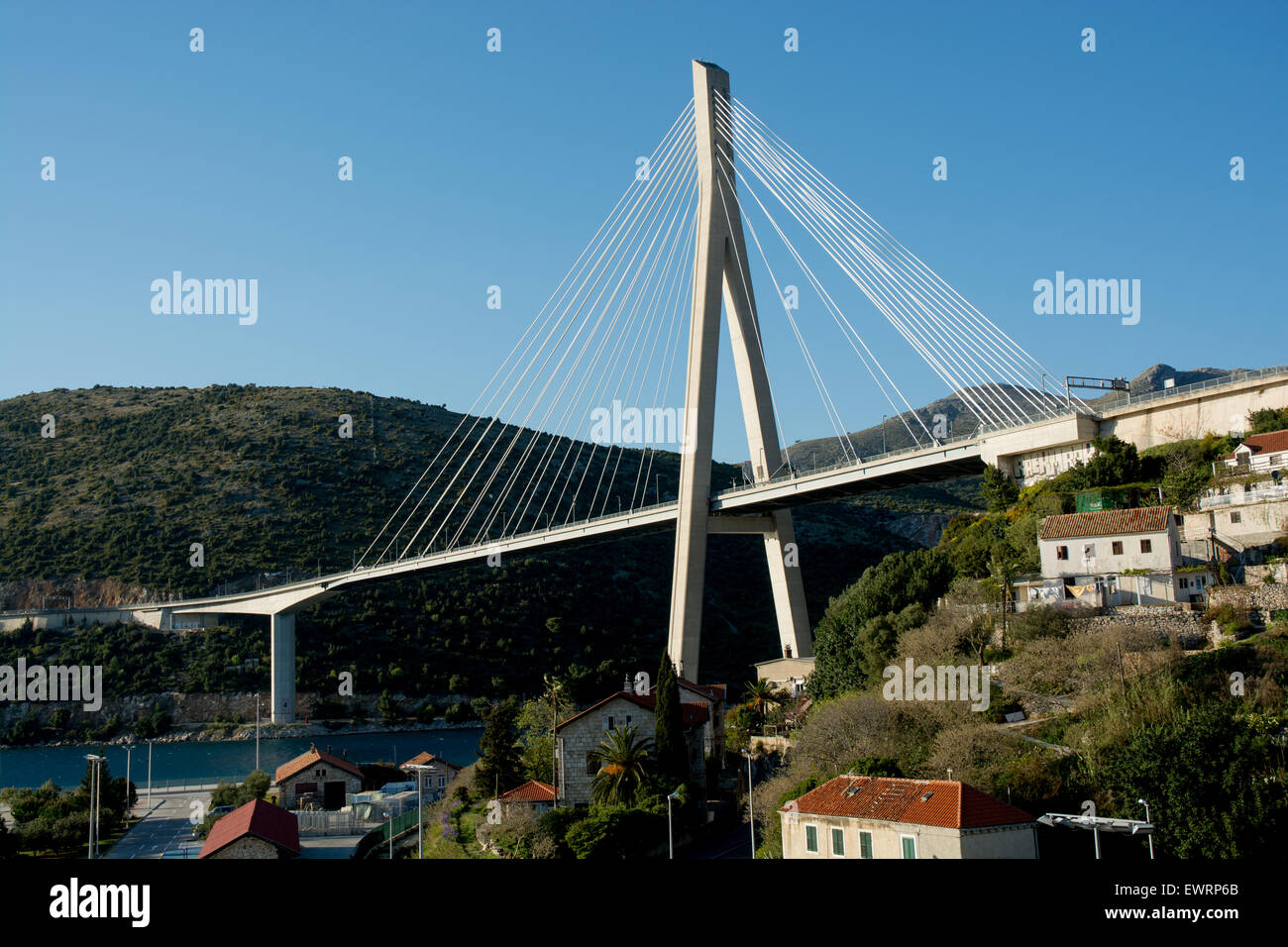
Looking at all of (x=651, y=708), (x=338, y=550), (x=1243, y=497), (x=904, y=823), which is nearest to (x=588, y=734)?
(x=651, y=708)

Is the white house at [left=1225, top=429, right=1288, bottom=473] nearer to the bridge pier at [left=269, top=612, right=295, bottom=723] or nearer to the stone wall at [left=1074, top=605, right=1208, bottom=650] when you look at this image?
the stone wall at [left=1074, top=605, right=1208, bottom=650]

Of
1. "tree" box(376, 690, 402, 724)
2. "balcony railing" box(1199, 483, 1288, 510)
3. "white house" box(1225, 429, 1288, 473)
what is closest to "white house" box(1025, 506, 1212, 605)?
"balcony railing" box(1199, 483, 1288, 510)

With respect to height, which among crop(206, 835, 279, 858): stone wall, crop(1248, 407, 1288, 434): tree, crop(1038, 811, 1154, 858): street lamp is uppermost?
crop(1248, 407, 1288, 434): tree

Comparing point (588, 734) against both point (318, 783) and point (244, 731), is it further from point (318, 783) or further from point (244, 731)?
point (244, 731)

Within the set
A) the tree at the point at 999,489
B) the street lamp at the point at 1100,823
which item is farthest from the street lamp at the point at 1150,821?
the tree at the point at 999,489

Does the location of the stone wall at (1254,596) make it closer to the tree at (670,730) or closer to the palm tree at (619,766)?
the tree at (670,730)

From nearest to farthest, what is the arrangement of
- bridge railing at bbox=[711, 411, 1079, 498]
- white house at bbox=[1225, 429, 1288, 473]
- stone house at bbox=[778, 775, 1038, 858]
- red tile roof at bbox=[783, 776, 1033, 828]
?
stone house at bbox=[778, 775, 1038, 858] → red tile roof at bbox=[783, 776, 1033, 828] → white house at bbox=[1225, 429, 1288, 473] → bridge railing at bbox=[711, 411, 1079, 498]

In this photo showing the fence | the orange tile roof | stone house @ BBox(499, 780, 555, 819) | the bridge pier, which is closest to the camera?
the orange tile roof
